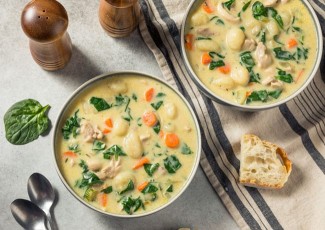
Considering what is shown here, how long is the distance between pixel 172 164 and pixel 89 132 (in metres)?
0.38

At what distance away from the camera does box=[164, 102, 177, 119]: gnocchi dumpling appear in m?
2.78

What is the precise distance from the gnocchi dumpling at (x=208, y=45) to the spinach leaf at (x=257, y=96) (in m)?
0.25

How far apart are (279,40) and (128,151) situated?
87 cm

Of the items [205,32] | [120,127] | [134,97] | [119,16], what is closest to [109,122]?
[120,127]

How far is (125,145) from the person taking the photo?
2736mm

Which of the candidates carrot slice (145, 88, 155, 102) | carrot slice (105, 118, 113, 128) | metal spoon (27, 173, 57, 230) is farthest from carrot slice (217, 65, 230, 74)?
metal spoon (27, 173, 57, 230)

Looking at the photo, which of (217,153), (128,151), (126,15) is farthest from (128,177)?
(126,15)

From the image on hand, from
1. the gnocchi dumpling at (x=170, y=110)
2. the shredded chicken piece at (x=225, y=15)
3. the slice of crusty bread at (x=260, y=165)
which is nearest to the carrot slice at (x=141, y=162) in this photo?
the gnocchi dumpling at (x=170, y=110)

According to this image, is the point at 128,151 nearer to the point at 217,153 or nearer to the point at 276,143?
the point at 217,153

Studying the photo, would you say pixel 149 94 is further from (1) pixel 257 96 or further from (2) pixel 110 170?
(1) pixel 257 96

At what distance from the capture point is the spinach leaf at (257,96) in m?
2.88

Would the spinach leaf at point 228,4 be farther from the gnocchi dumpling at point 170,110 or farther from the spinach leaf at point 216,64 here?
the gnocchi dumpling at point 170,110

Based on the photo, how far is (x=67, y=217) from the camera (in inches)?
113

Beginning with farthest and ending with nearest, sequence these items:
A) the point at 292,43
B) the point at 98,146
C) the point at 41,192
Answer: the point at 292,43 → the point at 41,192 → the point at 98,146
